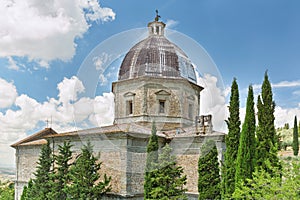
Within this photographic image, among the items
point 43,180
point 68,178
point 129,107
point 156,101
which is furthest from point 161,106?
point 43,180

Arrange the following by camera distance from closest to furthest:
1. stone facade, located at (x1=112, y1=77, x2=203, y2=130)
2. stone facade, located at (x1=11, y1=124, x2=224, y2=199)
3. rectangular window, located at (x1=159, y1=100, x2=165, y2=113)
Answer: stone facade, located at (x1=11, y1=124, x2=224, y2=199), stone facade, located at (x1=112, y1=77, x2=203, y2=130), rectangular window, located at (x1=159, y1=100, x2=165, y2=113)

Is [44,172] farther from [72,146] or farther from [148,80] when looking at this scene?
[148,80]

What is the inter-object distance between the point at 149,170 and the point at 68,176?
504 centimetres

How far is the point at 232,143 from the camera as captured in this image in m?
13.6

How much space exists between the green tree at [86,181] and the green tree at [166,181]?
2.75 m

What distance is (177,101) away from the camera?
19.5m

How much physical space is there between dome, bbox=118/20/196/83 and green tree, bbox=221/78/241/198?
231 inches

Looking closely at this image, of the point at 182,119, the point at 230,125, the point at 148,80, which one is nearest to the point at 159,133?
the point at 182,119

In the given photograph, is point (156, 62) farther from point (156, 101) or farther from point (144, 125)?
point (144, 125)

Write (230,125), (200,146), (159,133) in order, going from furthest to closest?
(159,133) < (200,146) < (230,125)

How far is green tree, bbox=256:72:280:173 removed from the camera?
41.2 ft

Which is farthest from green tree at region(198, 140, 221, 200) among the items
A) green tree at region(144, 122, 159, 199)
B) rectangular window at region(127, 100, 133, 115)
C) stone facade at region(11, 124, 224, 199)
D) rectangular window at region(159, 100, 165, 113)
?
rectangular window at region(127, 100, 133, 115)

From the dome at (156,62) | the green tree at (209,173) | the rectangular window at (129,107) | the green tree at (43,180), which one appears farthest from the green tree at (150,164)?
the green tree at (43,180)

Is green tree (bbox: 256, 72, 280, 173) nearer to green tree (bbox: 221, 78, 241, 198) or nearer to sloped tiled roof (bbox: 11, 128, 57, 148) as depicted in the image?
green tree (bbox: 221, 78, 241, 198)
